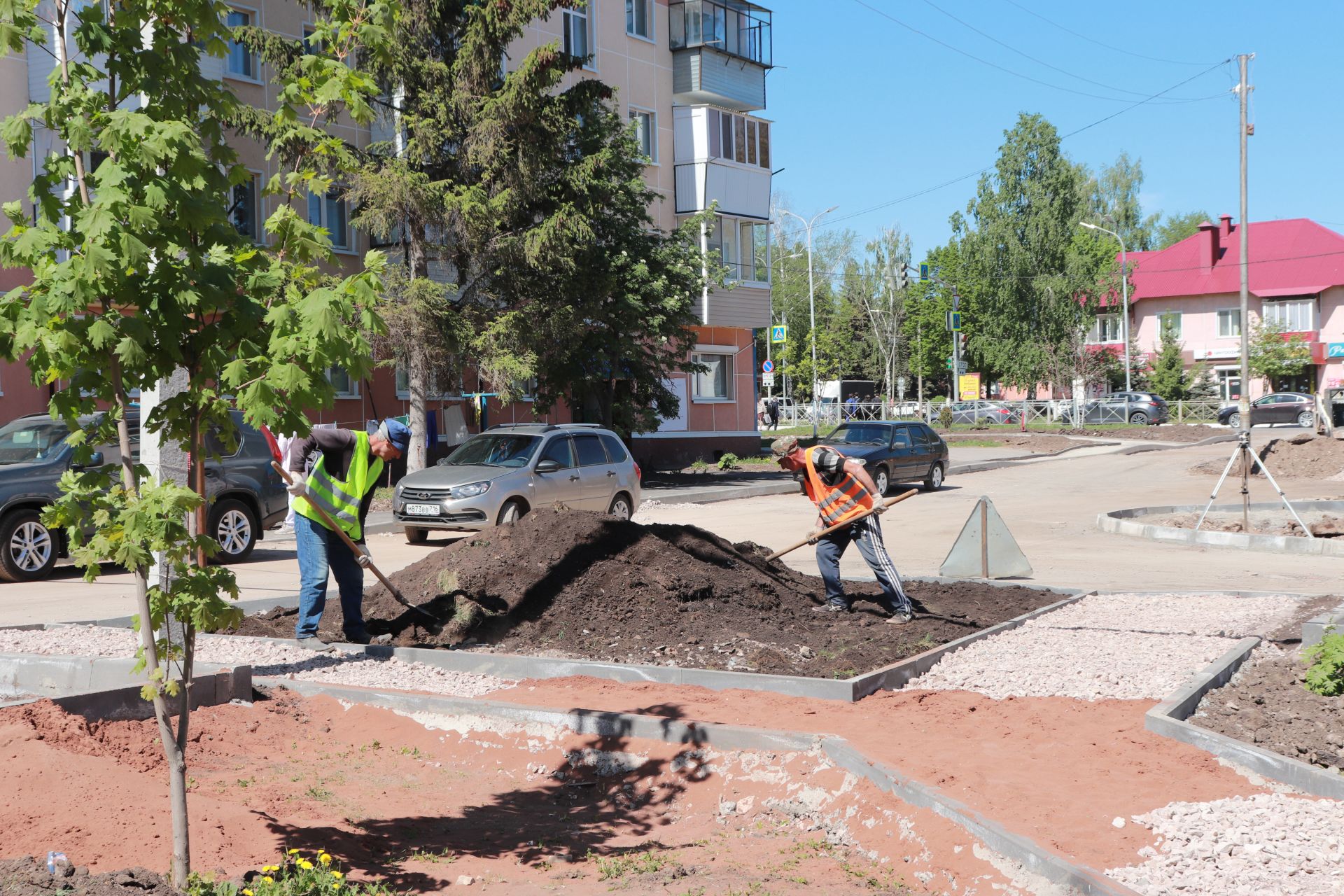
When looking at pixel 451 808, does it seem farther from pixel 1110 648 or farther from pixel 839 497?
pixel 1110 648

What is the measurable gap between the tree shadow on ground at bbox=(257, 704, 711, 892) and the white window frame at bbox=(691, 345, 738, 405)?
100 ft

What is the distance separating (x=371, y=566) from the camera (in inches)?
350

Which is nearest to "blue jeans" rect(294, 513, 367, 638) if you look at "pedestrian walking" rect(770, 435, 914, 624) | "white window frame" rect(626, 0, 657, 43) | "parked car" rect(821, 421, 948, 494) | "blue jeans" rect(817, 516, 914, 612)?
"pedestrian walking" rect(770, 435, 914, 624)

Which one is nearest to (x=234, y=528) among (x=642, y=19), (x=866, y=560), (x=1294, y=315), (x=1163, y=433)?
(x=866, y=560)

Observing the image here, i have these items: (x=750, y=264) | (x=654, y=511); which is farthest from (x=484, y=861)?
(x=750, y=264)

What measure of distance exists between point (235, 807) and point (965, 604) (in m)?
6.91

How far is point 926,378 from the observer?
275ft

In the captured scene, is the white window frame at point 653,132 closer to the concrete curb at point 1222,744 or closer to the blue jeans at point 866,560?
the blue jeans at point 866,560

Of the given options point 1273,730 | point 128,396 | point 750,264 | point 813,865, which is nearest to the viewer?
point 128,396

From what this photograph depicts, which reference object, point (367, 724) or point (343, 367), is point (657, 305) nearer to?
point (367, 724)

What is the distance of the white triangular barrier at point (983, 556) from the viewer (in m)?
12.6

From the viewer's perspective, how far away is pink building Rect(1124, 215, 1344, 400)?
71500 mm

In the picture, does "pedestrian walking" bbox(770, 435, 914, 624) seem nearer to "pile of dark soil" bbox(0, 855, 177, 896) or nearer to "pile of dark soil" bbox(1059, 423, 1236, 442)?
"pile of dark soil" bbox(0, 855, 177, 896)

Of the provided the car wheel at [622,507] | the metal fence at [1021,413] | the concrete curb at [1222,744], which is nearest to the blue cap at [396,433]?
the concrete curb at [1222,744]
